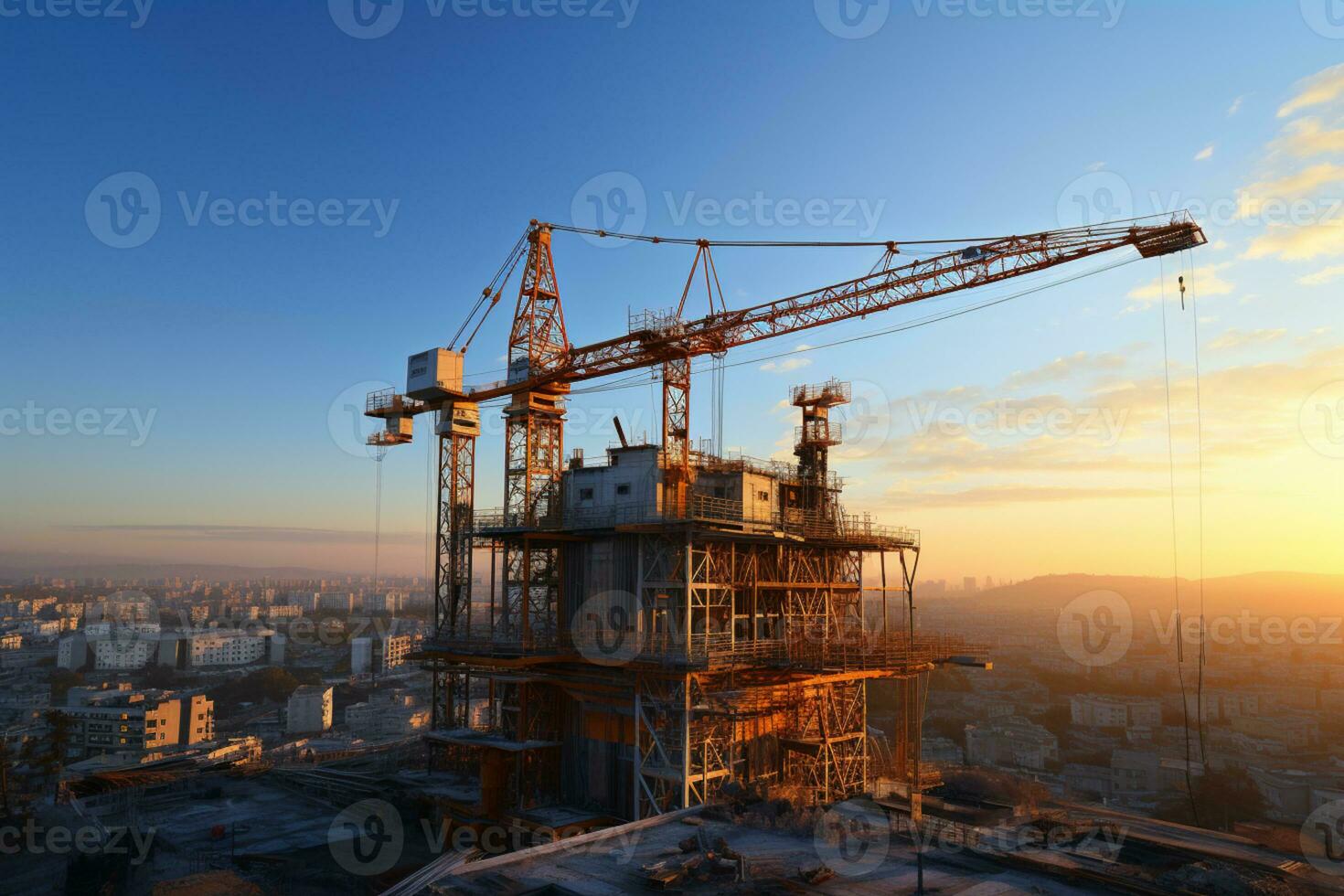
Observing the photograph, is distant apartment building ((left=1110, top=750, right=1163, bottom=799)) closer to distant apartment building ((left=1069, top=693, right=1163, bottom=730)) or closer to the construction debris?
distant apartment building ((left=1069, top=693, right=1163, bottom=730))

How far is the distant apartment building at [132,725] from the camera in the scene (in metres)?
89.0

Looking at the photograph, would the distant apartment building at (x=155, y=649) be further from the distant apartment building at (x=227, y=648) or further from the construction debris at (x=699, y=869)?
the construction debris at (x=699, y=869)

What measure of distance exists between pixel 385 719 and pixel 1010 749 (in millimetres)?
78698

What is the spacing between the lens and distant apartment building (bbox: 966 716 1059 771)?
305ft

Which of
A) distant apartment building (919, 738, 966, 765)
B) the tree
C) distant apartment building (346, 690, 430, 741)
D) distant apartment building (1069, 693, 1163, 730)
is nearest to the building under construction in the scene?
the tree

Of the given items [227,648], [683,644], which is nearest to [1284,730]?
[683,644]

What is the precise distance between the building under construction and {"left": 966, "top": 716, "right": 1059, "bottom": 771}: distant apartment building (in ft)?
203

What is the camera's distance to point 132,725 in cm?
9144

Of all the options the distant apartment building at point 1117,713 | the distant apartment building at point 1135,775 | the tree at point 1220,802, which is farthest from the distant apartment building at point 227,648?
the tree at point 1220,802

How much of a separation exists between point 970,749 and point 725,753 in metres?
74.7

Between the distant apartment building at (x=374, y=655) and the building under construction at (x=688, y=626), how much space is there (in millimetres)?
136921

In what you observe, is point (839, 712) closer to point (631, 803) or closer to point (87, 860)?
point (631, 803)

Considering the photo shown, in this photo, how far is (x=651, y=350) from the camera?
1542 inches

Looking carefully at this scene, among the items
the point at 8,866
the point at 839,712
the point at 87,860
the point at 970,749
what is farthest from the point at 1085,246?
the point at 970,749
